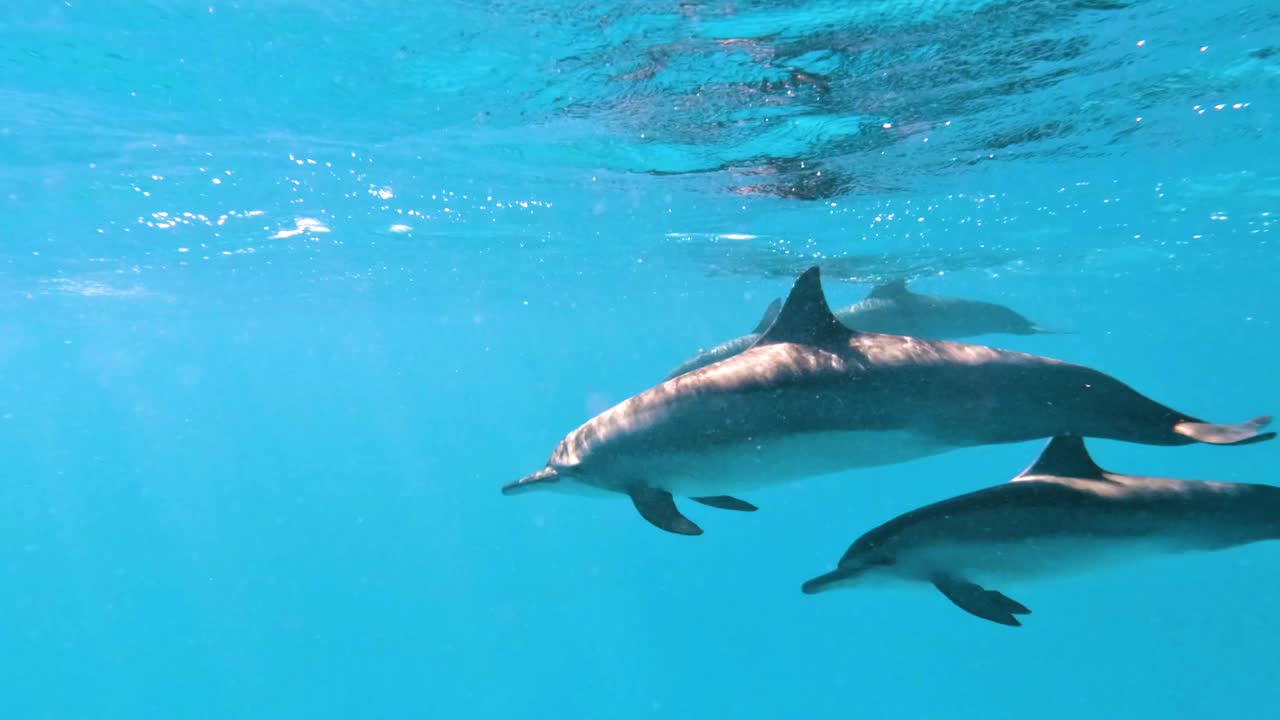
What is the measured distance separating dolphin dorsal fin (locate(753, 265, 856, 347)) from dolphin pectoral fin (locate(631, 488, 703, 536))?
66.6 inches

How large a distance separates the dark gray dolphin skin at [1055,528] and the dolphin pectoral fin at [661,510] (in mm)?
1311

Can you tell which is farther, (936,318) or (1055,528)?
(936,318)

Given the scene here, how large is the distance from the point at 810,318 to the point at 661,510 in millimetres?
1991

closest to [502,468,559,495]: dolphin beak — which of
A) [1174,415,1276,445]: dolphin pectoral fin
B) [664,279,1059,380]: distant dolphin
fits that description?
[1174,415,1276,445]: dolphin pectoral fin

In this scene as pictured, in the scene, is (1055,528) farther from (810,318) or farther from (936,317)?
(936,317)

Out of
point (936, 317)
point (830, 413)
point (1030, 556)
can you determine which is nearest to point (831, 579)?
point (830, 413)

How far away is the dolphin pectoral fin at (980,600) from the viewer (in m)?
5.16

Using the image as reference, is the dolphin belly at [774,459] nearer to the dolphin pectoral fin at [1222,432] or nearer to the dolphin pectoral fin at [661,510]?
the dolphin pectoral fin at [661,510]

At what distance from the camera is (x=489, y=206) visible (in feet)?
62.5

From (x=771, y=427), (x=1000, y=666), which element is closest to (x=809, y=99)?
(x=771, y=427)

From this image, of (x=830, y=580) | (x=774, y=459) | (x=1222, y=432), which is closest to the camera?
(x=1222, y=432)

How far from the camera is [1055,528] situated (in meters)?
5.48

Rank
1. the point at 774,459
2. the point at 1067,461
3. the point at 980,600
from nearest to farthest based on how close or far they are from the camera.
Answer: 1. the point at 980,600
2. the point at 1067,461
3. the point at 774,459

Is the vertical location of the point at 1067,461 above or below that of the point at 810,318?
below
